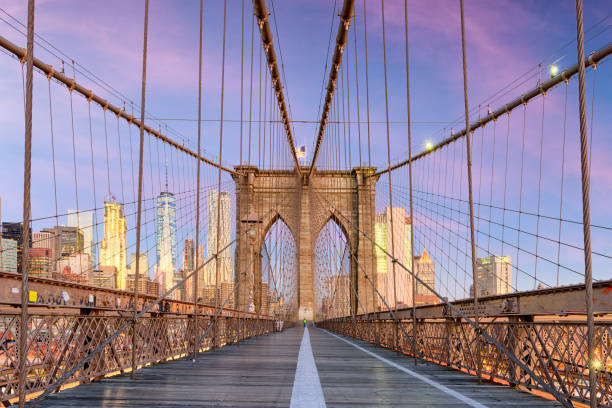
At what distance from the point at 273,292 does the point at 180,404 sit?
A: 33684 millimetres

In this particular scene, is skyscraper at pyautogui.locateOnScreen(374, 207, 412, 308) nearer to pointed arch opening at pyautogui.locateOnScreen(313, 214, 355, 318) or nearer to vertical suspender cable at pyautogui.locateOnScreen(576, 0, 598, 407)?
pointed arch opening at pyautogui.locateOnScreen(313, 214, 355, 318)

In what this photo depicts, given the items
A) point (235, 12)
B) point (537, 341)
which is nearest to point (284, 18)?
point (235, 12)

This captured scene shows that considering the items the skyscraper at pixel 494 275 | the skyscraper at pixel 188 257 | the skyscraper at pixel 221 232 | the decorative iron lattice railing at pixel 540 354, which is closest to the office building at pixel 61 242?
the skyscraper at pixel 188 257

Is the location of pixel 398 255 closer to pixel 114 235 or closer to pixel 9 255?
pixel 114 235

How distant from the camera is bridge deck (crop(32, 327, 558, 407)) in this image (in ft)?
13.5

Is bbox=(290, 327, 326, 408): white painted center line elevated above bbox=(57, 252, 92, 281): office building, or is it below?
below

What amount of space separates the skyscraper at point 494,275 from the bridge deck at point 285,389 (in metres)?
9.45

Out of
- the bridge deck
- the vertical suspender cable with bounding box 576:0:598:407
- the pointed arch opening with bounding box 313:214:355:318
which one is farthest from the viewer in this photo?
the pointed arch opening with bounding box 313:214:355:318

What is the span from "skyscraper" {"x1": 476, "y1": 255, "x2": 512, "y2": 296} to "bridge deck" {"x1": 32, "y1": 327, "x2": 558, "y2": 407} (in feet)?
31.0

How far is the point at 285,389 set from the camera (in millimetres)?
4777

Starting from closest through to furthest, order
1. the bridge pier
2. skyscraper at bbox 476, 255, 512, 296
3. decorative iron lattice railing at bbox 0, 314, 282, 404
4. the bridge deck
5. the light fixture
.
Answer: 1. the bridge deck
2. decorative iron lattice railing at bbox 0, 314, 282, 404
3. the light fixture
4. skyscraper at bbox 476, 255, 512, 296
5. the bridge pier

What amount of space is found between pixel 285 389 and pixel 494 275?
13.1m

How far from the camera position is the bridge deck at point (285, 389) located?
161 inches

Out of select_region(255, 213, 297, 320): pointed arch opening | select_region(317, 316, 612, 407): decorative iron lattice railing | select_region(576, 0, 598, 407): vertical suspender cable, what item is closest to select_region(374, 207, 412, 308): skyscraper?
select_region(255, 213, 297, 320): pointed arch opening
